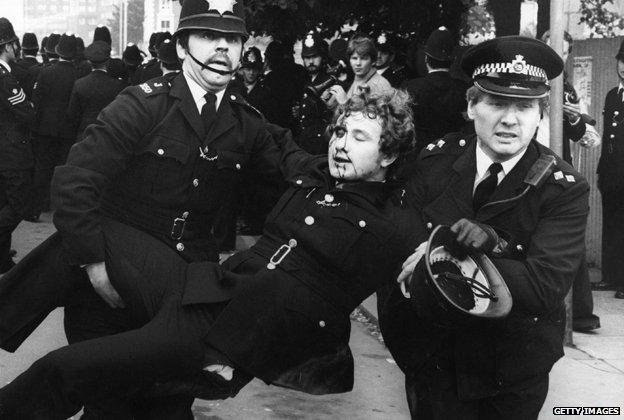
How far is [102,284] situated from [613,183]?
6269mm

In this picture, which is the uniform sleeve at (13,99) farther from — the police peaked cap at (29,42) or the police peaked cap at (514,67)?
the police peaked cap at (29,42)

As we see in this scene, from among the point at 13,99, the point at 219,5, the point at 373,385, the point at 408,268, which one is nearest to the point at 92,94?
the point at 13,99

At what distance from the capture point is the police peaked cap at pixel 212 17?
428cm

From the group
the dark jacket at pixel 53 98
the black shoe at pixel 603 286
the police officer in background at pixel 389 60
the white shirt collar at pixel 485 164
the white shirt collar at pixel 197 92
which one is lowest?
the black shoe at pixel 603 286

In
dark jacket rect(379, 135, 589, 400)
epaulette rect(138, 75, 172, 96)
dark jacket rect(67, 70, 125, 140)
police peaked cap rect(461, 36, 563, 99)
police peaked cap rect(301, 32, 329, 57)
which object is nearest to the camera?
dark jacket rect(379, 135, 589, 400)

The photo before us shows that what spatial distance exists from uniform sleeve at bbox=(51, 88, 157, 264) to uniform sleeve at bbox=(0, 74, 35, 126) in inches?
242

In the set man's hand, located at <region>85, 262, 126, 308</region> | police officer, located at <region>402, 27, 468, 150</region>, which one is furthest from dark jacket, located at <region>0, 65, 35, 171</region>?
man's hand, located at <region>85, 262, 126, 308</region>

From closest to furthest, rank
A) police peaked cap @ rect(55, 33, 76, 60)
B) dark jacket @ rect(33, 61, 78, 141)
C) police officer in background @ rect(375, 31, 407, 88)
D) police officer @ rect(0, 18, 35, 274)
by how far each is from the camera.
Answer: police officer @ rect(0, 18, 35, 274)
police officer in background @ rect(375, 31, 407, 88)
dark jacket @ rect(33, 61, 78, 141)
police peaked cap @ rect(55, 33, 76, 60)

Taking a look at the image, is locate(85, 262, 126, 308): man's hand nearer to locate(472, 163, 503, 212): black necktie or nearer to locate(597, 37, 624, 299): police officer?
locate(472, 163, 503, 212): black necktie

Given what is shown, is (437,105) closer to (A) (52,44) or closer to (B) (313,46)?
(B) (313,46)

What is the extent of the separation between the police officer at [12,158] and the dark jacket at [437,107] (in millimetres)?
3670

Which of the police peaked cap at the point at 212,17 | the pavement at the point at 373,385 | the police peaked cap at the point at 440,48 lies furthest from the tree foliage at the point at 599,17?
the police peaked cap at the point at 212,17

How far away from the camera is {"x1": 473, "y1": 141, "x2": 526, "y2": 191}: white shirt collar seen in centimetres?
374

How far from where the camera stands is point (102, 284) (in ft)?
13.1
